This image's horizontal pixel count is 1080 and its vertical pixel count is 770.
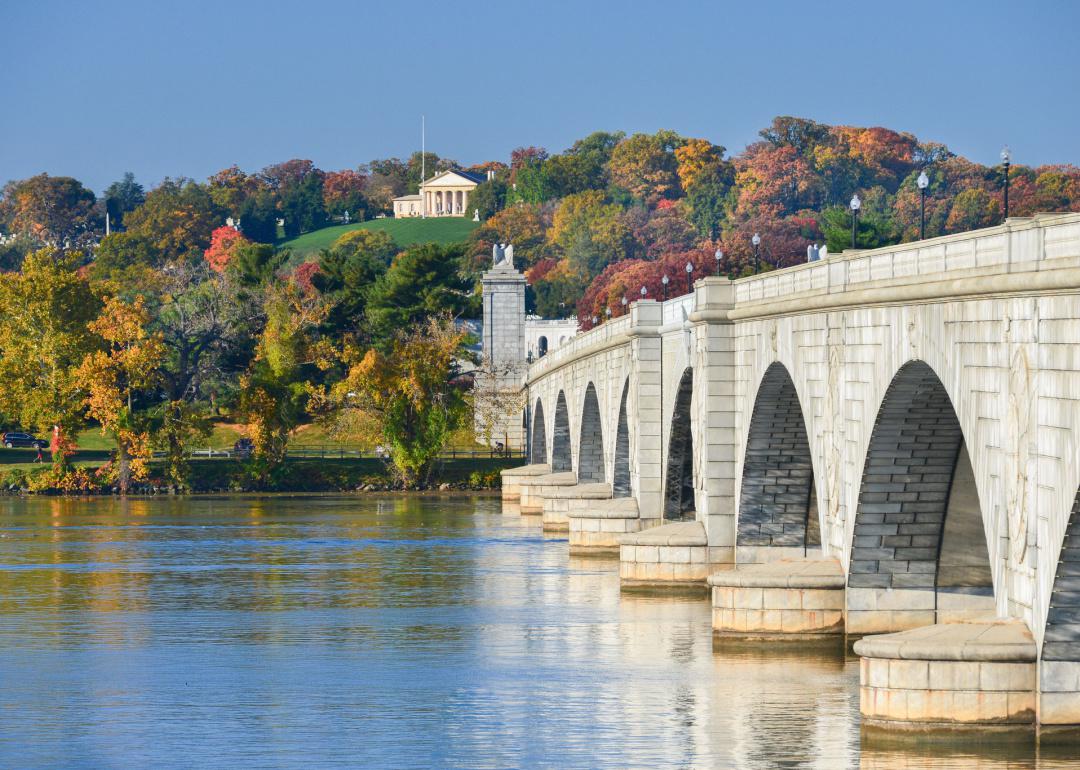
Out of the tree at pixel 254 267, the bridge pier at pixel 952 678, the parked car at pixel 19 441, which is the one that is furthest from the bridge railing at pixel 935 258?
the tree at pixel 254 267

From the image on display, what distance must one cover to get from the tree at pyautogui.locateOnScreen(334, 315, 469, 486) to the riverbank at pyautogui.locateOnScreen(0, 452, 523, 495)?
2022 mm

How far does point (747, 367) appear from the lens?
4700 cm

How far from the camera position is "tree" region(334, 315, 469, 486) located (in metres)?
106

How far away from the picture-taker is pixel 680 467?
59.9 meters

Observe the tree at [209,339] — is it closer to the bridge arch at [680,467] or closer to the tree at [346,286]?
the tree at [346,286]

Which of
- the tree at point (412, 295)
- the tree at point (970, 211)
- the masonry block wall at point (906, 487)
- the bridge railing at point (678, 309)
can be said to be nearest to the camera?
the masonry block wall at point (906, 487)

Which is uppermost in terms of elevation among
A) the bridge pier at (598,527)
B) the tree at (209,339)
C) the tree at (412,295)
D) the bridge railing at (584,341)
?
the tree at (412,295)

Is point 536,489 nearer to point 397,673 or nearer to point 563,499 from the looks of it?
point 563,499

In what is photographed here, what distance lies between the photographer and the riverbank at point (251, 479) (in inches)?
4124

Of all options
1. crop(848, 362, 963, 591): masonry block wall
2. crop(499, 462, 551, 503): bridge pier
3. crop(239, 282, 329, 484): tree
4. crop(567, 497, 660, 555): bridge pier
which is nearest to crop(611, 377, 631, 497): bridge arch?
crop(567, 497, 660, 555): bridge pier

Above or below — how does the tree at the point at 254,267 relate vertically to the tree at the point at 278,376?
above

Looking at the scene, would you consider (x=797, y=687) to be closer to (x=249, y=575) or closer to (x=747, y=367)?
(x=747, y=367)

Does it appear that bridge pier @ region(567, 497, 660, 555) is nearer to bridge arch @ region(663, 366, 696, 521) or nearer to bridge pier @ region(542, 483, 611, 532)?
bridge arch @ region(663, 366, 696, 521)

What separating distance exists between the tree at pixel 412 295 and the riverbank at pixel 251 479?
60.8 feet
